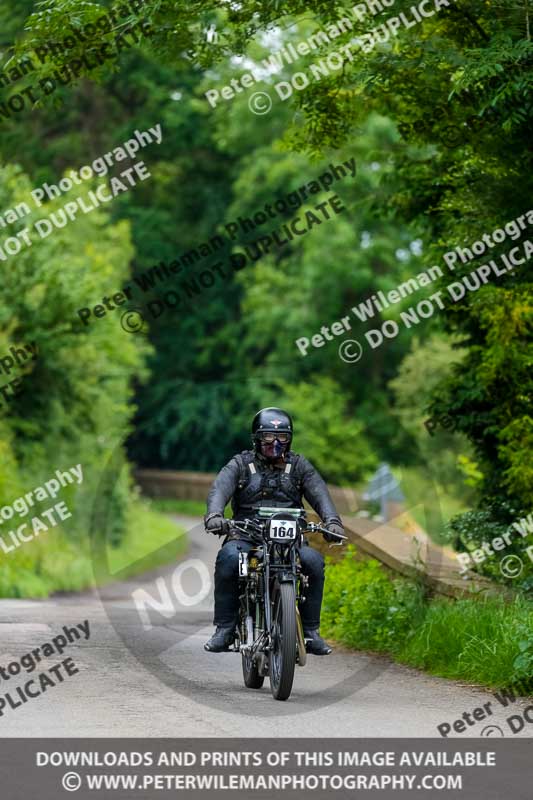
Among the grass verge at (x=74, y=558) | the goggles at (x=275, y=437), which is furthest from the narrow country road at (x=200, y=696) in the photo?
the grass verge at (x=74, y=558)

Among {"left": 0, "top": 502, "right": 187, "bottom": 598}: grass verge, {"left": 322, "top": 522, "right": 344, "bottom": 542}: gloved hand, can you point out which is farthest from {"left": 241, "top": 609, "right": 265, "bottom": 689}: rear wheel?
{"left": 0, "top": 502, "right": 187, "bottom": 598}: grass verge

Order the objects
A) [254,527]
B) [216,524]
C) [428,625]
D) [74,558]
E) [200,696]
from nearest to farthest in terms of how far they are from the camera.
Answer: [200,696], [216,524], [254,527], [428,625], [74,558]

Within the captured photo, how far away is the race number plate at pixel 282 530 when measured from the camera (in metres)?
10.7

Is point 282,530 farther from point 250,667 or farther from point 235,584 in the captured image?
point 250,667

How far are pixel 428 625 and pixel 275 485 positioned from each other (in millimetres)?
2343

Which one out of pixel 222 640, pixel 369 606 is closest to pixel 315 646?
pixel 222 640

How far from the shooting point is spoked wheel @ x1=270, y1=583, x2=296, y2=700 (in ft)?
33.8

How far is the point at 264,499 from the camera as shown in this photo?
11328mm

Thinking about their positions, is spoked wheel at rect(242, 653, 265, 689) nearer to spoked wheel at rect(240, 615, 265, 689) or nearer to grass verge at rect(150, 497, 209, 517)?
spoked wheel at rect(240, 615, 265, 689)

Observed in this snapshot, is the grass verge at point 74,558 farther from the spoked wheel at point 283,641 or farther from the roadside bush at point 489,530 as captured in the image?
the spoked wheel at point 283,641

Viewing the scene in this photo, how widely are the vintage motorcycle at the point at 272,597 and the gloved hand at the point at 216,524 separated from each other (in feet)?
0.19

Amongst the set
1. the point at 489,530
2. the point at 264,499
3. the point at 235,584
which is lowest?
the point at 489,530

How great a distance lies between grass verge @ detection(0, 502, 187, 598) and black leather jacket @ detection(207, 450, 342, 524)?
13.3m
